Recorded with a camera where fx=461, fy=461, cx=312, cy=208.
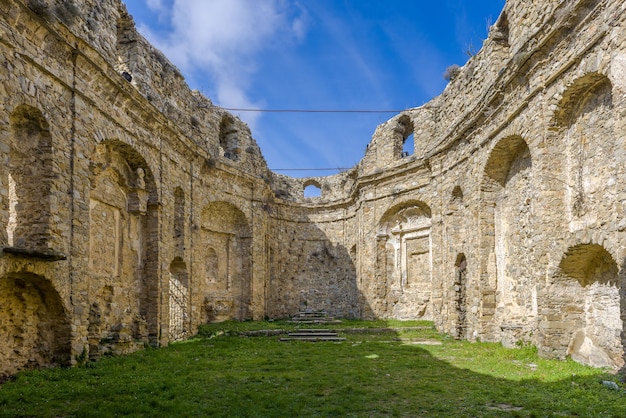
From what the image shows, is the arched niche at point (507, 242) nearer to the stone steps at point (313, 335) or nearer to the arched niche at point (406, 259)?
the stone steps at point (313, 335)

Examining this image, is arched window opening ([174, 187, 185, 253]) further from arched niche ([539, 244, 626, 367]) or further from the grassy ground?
arched niche ([539, 244, 626, 367])

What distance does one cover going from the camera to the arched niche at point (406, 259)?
1989cm

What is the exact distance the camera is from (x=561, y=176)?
10180mm

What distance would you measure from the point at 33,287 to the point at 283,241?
51.0 ft

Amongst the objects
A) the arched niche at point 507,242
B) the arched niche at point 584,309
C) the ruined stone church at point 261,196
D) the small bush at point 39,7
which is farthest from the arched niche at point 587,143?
the small bush at point 39,7

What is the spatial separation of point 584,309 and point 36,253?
1067 cm

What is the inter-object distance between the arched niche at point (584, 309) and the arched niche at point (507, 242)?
1576 mm

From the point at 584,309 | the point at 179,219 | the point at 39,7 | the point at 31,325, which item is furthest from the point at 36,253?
the point at 584,309

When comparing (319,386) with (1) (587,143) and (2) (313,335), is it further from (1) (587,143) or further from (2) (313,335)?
(2) (313,335)

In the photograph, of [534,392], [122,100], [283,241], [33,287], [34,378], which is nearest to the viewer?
[534,392]

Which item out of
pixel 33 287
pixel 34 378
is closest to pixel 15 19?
pixel 33 287

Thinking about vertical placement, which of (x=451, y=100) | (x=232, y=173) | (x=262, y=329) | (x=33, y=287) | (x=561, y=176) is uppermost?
(x=451, y=100)

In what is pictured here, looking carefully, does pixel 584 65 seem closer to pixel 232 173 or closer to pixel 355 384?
pixel 355 384

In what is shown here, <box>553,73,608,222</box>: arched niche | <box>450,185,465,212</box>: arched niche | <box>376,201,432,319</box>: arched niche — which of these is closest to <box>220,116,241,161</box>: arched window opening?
<box>376,201,432,319</box>: arched niche
